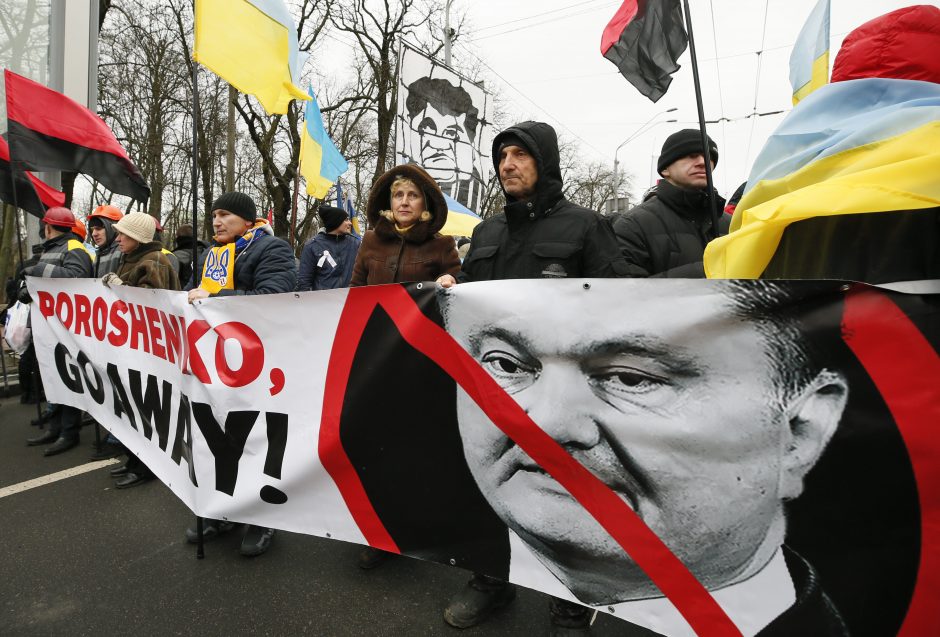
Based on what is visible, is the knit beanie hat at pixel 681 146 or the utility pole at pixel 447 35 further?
the utility pole at pixel 447 35

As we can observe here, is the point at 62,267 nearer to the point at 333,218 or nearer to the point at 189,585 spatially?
the point at 333,218

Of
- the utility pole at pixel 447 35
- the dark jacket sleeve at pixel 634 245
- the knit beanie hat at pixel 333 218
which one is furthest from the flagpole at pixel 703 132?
the utility pole at pixel 447 35

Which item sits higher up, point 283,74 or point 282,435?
point 283,74

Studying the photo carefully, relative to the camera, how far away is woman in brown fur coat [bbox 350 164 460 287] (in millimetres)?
2613

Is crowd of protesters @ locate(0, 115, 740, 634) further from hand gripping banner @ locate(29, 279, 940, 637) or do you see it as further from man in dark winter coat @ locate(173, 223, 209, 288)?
man in dark winter coat @ locate(173, 223, 209, 288)

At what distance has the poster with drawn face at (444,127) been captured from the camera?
6.30 meters

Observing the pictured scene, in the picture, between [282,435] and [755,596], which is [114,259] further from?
[755,596]

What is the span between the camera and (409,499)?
6.31 feet

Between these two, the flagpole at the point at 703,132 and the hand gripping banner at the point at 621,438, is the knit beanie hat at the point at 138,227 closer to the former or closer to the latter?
the hand gripping banner at the point at 621,438

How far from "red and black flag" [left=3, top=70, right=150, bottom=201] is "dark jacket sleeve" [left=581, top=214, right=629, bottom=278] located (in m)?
4.60

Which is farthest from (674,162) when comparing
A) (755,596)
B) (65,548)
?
(65,548)

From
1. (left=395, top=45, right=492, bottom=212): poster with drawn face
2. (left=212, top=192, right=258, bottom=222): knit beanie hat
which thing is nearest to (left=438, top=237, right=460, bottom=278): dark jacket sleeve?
(left=212, top=192, right=258, bottom=222): knit beanie hat

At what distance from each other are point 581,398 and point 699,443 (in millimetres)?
332

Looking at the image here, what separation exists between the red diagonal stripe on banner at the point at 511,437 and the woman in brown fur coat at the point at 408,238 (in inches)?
26.0
